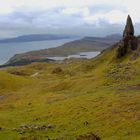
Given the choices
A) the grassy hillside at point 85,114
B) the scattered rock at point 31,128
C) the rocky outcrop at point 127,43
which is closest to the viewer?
the grassy hillside at point 85,114

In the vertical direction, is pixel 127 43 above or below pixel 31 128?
above

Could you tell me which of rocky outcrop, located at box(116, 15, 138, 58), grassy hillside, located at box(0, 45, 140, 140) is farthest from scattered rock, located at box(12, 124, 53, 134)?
rocky outcrop, located at box(116, 15, 138, 58)

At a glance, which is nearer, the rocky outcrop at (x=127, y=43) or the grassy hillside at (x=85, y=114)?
the grassy hillside at (x=85, y=114)

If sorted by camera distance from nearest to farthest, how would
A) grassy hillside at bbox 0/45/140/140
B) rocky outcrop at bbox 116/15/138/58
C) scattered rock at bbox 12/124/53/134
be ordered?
grassy hillside at bbox 0/45/140/140 → scattered rock at bbox 12/124/53/134 → rocky outcrop at bbox 116/15/138/58

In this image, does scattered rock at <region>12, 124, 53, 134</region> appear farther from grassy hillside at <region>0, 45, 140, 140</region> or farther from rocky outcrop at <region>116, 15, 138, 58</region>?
rocky outcrop at <region>116, 15, 138, 58</region>

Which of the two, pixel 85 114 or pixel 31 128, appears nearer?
pixel 31 128

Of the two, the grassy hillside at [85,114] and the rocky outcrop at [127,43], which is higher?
the rocky outcrop at [127,43]

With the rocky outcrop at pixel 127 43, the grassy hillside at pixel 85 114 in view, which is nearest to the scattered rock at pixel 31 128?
the grassy hillside at pixel 85 114

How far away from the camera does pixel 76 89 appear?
84.1 m

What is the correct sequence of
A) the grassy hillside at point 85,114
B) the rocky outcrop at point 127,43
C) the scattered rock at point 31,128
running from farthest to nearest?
the rocky outcrop at point 127,43
the scattered rock at point 31,128
the grassy hillside at point 85,114

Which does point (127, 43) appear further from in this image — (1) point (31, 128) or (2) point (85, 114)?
(1) point (31, 128)

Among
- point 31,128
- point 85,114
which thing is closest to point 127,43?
point 85,114

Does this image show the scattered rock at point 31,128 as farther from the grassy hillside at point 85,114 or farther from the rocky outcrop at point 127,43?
the rocky outcrop at point 127,43

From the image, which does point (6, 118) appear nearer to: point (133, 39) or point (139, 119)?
point (139, 119)
